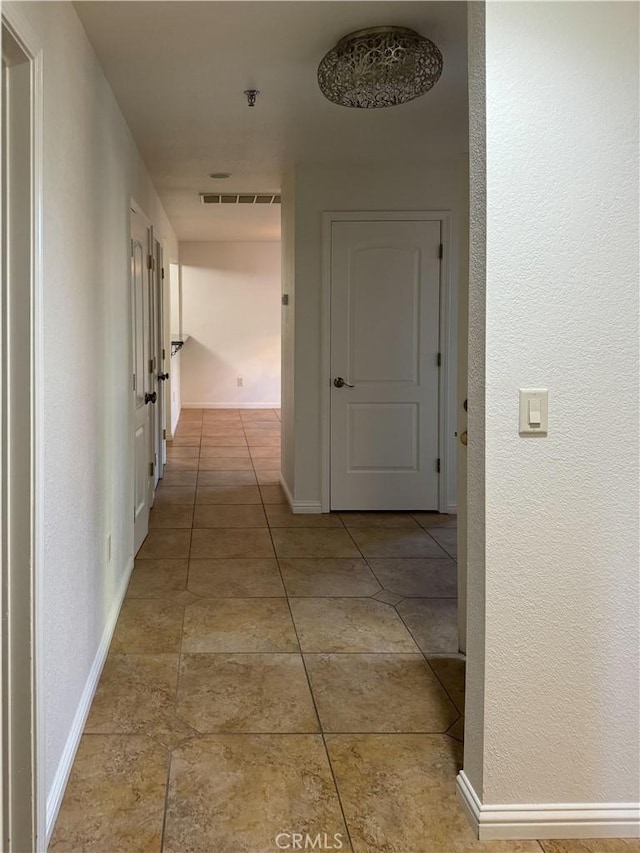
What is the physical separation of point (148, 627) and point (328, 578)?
106 cm

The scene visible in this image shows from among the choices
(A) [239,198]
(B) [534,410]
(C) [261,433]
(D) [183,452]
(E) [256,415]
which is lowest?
(D) [183,452]

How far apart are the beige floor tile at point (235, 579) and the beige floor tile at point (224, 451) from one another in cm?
333

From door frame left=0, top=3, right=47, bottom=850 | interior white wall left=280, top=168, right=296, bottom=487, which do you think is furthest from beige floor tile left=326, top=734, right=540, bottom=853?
interior white wall left=280, top=168, right=296, bottom=487

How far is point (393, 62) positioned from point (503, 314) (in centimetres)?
145

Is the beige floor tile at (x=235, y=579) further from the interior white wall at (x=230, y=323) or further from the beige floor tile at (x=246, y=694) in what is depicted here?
the interior white wall at (x=230, y=323)

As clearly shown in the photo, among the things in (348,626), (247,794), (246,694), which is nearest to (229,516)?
(348,626)

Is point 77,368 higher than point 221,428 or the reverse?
higher

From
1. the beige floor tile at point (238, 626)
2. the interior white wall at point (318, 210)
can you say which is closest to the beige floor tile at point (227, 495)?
the interior white wall at point (318, 210)

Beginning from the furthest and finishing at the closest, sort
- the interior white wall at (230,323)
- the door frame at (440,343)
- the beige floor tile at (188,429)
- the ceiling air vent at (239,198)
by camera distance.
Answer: the interior white wall at (230,323) < the beige floor tile at (188,429) < the ceiling air vent at (239,198) < the door frame at (440,343)

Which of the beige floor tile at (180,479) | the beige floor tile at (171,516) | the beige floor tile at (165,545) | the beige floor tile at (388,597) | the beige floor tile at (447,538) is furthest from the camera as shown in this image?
the beige floor tile at (180,479)

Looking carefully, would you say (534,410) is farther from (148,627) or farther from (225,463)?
(225,463)

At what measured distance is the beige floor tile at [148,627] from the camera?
2952 mm

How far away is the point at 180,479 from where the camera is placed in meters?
6.34

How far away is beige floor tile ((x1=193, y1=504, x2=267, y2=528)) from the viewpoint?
4.95 meters
